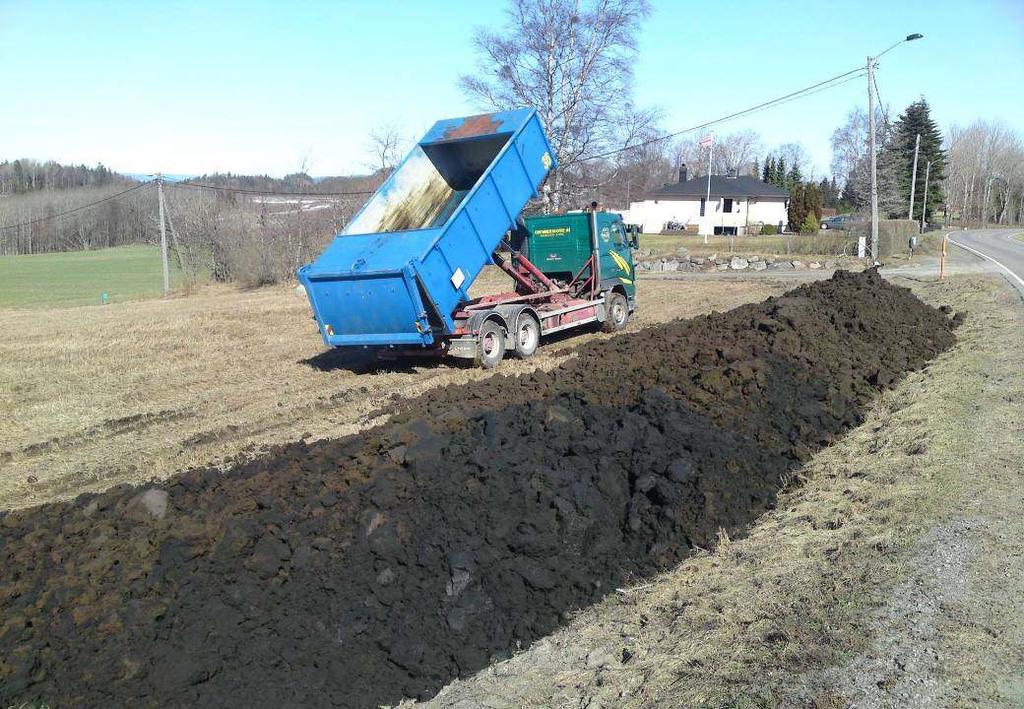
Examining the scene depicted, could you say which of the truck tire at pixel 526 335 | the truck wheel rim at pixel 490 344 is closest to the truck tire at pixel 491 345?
the truck wheel rim at pixel 490 344

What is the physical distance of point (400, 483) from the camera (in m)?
5.71

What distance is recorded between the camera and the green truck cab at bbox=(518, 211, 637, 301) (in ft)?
49.6

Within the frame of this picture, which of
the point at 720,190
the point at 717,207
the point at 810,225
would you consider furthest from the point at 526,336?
the point at 720,190

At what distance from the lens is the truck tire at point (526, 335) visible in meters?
13.4

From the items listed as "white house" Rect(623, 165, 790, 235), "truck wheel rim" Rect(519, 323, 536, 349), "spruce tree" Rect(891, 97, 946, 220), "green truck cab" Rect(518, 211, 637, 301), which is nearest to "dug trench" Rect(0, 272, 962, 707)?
"truck wheel rim" Rect(519, 323, 536, 349)

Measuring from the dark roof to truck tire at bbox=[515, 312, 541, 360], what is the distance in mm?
53093

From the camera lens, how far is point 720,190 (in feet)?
209

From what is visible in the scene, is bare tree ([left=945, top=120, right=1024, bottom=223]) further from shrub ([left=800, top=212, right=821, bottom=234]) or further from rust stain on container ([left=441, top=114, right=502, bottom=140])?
rust stain on container ([left=441, top=114, right=502, bottom=140])

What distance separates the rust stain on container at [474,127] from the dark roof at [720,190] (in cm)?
5236

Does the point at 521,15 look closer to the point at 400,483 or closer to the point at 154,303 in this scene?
the point at 154,303

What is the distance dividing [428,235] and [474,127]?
3.25 metres

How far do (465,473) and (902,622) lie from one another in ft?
9.85

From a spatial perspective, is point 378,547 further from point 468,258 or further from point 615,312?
point 615,312

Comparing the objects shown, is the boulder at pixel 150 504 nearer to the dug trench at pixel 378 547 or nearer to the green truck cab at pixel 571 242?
the dug trench at pixel 378 547
